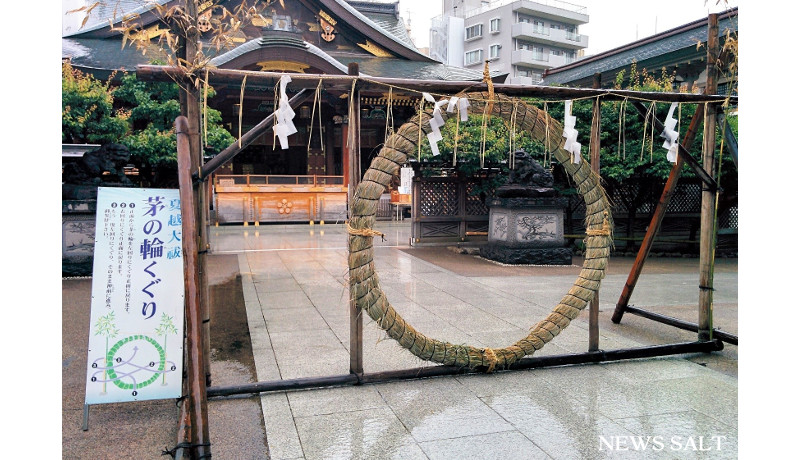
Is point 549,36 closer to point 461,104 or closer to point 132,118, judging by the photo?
point 132,118

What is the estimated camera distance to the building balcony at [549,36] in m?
48.2

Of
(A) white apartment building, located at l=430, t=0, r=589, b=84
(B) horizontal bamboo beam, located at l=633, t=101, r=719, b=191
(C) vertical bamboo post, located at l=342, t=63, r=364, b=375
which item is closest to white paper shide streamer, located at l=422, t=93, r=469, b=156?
(C) vertical bamboo post, located at l=342, t=63, r=364, b=375

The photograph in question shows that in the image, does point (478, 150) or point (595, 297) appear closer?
point (595, 297)

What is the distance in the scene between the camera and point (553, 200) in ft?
37.7

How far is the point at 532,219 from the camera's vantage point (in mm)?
11438

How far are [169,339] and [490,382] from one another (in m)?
2.47

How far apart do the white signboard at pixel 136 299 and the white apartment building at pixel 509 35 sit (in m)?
46.7

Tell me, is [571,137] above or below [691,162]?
above

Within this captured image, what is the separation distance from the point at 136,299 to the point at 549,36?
52.4 m

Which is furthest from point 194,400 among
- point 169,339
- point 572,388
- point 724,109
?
point 724,109

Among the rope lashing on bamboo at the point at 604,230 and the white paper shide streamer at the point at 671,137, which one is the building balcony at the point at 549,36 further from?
the rope lashing on bamboo at the point at 604,230

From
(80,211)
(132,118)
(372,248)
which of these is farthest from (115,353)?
(132,118)

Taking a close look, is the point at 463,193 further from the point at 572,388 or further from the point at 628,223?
the point at 572,388

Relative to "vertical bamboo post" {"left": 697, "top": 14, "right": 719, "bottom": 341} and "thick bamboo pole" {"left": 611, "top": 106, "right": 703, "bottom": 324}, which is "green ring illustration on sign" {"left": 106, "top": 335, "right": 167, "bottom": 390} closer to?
"thick bamboo pole" {"left": 611, "top": 106, "right": 703, "bottom": 324}
